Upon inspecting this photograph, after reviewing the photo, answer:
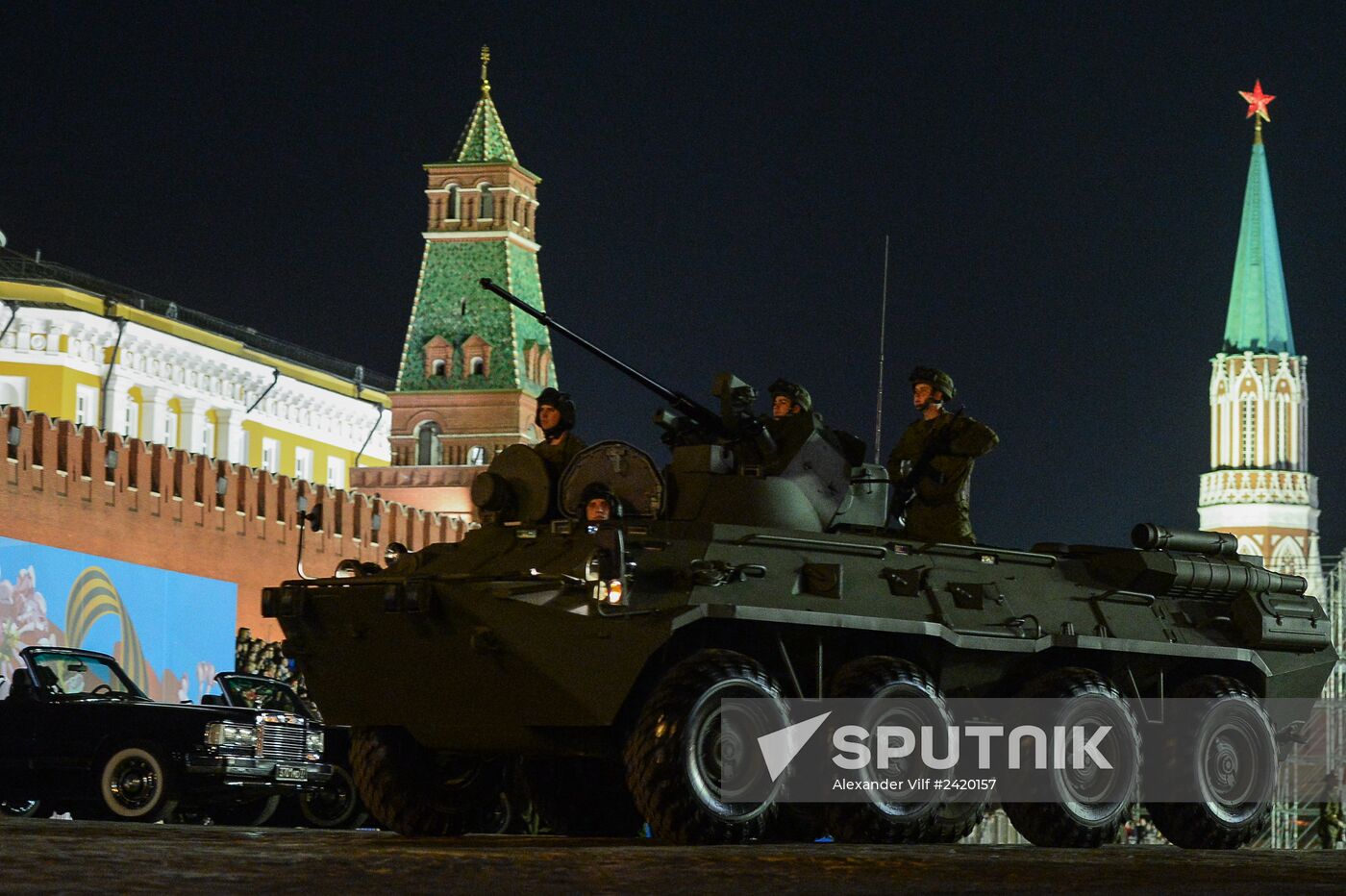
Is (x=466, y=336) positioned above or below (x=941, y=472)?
above

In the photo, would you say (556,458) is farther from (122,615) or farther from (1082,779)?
(122,615)

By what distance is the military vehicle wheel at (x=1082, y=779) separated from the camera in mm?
15141

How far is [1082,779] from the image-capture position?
15.3 meters

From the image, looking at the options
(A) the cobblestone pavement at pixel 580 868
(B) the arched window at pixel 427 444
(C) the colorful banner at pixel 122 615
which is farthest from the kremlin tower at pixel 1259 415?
(A) the cobblestone pavement at pixel 580 868

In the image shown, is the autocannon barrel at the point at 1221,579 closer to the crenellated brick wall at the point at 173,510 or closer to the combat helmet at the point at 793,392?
the combat helmet at the point at 793,392

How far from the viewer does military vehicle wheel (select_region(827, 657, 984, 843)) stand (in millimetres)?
13984

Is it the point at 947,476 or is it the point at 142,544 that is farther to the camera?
the point at 142,544

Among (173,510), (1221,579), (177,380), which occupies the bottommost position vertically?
(1221,579)

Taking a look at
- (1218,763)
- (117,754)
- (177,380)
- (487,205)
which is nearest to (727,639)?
(1218,763)

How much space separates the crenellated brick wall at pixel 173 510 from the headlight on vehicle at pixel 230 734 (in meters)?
17.1

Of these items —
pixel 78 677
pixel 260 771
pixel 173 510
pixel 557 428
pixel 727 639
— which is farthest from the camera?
pixel 173 510

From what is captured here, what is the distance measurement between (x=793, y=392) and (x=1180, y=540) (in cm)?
283

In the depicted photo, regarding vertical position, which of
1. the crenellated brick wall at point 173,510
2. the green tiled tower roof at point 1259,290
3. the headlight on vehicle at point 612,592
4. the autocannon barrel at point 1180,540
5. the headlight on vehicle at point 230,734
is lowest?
the headlight on vehicle at point 230,734

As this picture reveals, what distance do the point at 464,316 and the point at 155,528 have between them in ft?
94.6
